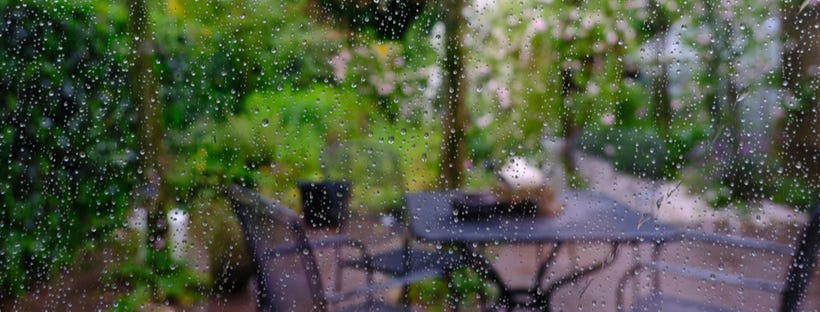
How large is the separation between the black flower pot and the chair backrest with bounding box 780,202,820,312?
2.17 feet

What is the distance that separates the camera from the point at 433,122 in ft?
3.13

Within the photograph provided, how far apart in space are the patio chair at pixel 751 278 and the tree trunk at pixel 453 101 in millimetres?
305

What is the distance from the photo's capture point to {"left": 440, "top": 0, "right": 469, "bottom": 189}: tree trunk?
939mm

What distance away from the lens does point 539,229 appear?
0.93 metres

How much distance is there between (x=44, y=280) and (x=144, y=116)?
1.10ft

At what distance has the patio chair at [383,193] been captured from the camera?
37.6 inches

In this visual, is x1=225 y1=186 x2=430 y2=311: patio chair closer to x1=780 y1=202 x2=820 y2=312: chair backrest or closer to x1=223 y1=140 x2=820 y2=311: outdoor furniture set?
x1=223 y1=140 x2=820 y2=311: outdoor furniture set

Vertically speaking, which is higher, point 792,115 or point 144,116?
point 144,116

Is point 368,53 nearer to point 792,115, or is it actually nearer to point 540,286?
point 540,286

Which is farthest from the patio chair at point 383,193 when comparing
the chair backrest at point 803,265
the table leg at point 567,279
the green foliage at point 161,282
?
the chair backrest at point 803,265

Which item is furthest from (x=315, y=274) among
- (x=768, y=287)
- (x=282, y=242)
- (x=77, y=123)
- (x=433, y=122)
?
(x=768, y=287)

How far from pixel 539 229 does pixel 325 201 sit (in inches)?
13.0

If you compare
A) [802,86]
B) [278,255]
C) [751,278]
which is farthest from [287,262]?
[802,86]

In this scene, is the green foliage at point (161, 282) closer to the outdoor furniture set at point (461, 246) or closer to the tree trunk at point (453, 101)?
the outdoor furniture set at point (461, 246)
